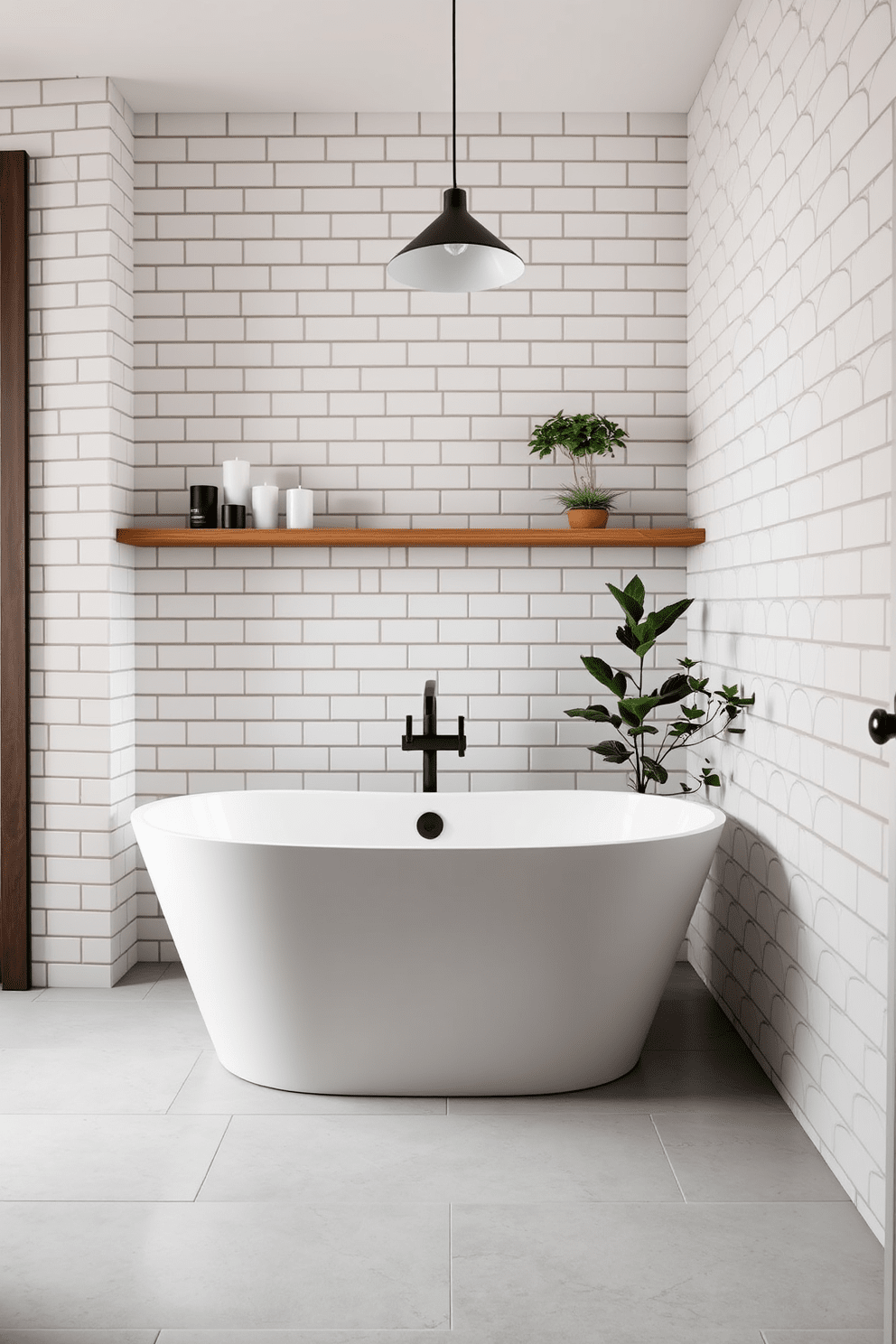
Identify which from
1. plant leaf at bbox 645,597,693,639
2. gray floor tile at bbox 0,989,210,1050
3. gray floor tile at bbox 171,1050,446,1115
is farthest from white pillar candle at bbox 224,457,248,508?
gray floor tile at bbox 171,1050,446,1115

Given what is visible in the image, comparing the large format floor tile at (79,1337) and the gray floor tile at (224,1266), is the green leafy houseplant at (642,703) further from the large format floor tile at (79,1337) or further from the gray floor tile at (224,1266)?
the large format floor tile at (79,1337)

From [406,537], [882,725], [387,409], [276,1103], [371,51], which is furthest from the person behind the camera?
[387,409]

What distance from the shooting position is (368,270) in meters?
3.78

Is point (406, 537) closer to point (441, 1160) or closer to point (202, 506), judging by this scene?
point (202, 506)

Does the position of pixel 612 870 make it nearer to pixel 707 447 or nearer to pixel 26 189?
pixel 707 447

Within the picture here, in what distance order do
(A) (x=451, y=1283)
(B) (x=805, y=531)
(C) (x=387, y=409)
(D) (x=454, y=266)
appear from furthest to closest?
(C) (x=387, y=409)
(D) (x=454, y=266)
(B) (x=805, y=531)
(A) (x=451, y=1283)

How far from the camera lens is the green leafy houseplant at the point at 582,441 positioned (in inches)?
139

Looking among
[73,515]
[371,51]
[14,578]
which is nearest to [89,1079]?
[14,578]

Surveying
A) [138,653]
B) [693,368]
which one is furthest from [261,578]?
[693,368]

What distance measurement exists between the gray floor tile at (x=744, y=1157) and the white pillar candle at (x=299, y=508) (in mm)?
2199

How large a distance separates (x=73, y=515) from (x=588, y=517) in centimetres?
178

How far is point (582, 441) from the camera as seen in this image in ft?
11.6

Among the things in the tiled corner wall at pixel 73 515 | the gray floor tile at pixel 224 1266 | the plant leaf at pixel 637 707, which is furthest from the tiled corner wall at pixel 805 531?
the tiled corner wall at pixel 73 515

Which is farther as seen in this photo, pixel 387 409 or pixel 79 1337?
pixel 387 409
